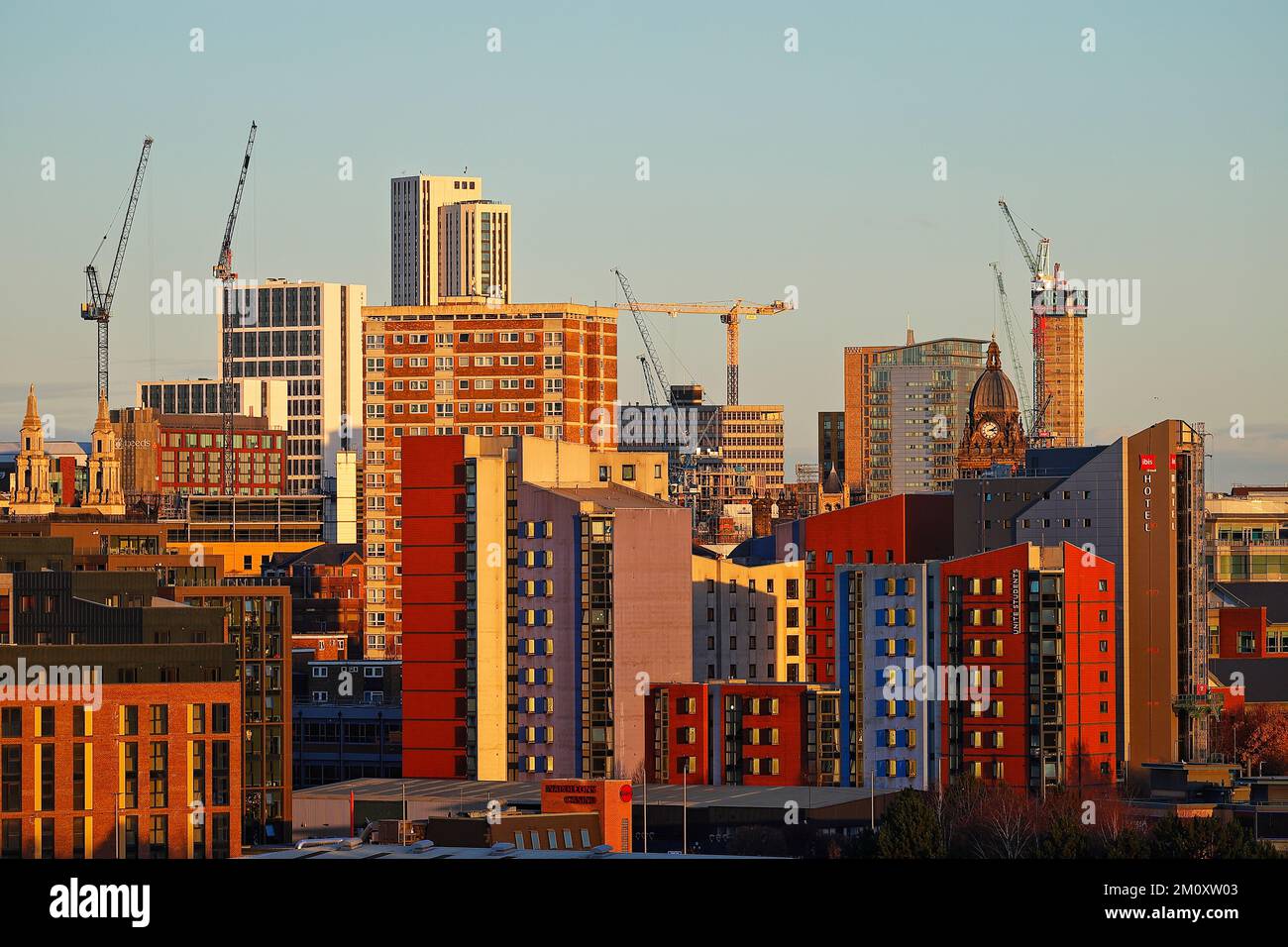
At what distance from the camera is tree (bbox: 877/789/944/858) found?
98000 millimetres

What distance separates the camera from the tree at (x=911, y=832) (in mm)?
98000

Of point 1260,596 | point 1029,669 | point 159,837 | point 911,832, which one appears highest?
point 1260,596

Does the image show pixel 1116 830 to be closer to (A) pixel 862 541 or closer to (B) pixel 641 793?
(B) pixel 641 793

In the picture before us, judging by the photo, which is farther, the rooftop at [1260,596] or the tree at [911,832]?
the rooftop at [1260,596]

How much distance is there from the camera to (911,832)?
98.8m

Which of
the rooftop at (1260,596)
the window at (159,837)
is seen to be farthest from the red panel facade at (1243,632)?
the window at (159,837)

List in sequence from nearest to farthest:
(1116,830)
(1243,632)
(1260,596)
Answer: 1. (1116,830)
2. (1243,632)
3. (1260,596)

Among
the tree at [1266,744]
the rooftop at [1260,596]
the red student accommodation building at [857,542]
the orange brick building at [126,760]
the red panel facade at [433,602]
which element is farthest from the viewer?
the rooftop at [1260,596]

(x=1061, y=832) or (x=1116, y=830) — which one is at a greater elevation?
(x=1061, y=832)

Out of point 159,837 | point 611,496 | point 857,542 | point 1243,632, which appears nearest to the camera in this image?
point 159,837

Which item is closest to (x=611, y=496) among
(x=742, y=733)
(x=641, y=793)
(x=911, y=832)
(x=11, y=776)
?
(x=742, y=733)

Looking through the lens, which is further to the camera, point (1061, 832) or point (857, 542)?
point (857, 542)

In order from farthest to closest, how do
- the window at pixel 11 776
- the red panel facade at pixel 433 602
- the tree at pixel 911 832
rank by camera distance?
1. the red panel facade at pixel 433 602
2. the tree at pixel 911 832
3. the window at pixel 11 776

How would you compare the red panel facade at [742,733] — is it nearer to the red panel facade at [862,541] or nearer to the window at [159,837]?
the red panel facade at [862,541]
